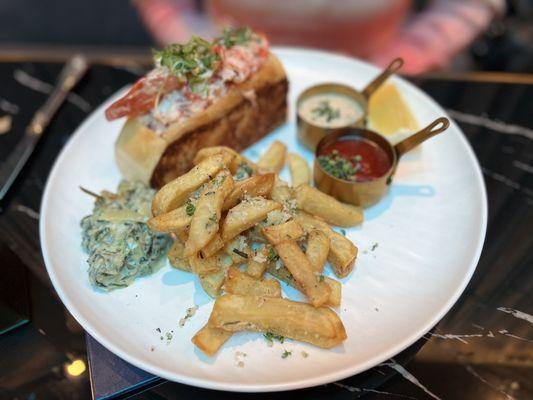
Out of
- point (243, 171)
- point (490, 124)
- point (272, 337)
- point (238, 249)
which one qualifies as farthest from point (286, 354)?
point (490, 124)

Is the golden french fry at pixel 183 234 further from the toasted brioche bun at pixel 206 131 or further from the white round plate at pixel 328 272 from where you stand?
the toasted brioche bun at pixel 206 131

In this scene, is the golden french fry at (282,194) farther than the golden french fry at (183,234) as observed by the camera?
Yes

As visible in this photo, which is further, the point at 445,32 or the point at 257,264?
the point at 445,32

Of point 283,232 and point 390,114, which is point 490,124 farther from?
point 283,232

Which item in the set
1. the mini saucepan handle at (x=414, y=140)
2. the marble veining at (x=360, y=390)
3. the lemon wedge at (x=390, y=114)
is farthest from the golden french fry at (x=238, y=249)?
the lemon wedge at (x=390, y=114)

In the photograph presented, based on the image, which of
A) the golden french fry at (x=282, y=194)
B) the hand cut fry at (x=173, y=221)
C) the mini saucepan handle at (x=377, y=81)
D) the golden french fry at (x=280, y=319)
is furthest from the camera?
the mini saucepan handle at (x=377, y=81)

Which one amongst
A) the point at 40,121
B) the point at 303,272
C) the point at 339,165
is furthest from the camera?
the point at 40,121

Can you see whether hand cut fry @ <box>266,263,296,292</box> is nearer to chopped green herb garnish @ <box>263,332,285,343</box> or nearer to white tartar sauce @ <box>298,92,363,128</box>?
chopped green herb garnish @ <box>263,332,285,343</box>
